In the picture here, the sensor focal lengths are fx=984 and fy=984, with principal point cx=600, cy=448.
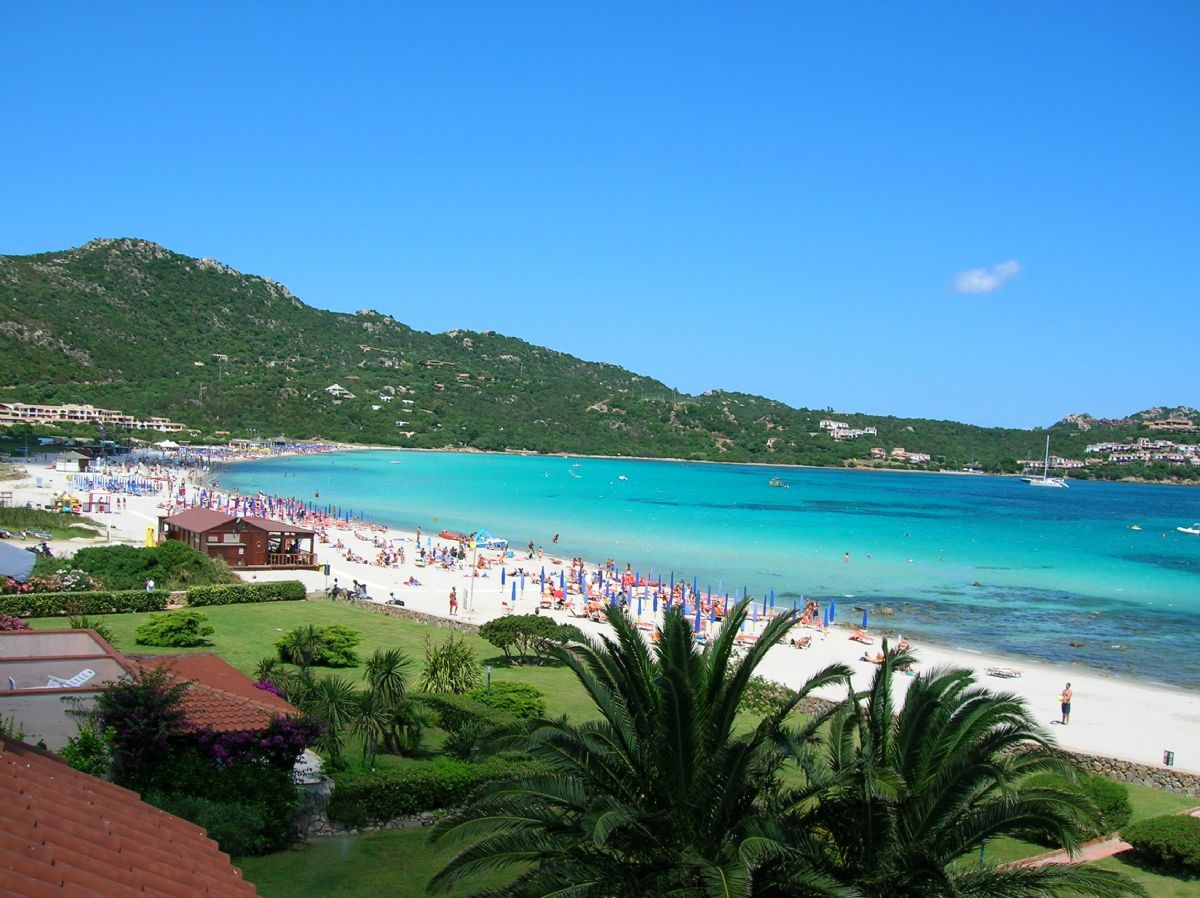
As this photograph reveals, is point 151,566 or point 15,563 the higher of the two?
point 15,563

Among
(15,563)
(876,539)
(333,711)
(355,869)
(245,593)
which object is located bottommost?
(876,539)

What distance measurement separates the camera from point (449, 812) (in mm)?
11664

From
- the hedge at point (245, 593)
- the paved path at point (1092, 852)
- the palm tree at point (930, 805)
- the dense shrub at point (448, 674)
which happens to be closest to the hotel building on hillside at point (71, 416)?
the hedge at point (245, 593)

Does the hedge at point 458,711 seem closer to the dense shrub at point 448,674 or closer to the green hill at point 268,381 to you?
the dense shrub at point 448,674

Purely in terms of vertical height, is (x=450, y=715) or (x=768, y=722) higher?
(x=768, y=722)

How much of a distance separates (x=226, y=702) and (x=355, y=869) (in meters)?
2.78

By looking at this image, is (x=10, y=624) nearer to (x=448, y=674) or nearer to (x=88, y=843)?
(x=448, y=674)

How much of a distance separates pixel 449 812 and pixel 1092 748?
41.5 ft

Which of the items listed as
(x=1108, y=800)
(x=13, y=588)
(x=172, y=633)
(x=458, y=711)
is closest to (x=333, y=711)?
(x=458, y=711)

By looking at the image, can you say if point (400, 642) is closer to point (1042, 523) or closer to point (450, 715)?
point (450, 715)

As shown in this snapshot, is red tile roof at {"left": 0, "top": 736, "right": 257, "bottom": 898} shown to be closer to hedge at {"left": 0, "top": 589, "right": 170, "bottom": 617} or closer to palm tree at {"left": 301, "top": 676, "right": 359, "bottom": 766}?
palm tree at {"left": 301, "top": 676, "right": 359, "bottom": 766}

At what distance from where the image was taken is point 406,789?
37.6 feet

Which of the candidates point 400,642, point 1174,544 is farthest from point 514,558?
point 1174,544

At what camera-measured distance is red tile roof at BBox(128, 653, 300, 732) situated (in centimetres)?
1105
